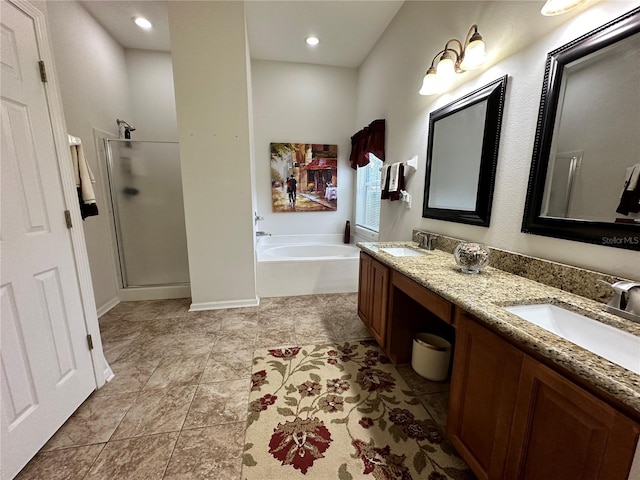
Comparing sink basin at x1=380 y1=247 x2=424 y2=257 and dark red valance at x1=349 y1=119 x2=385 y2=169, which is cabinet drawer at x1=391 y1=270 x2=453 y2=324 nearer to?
sink basin at x1=380 y1=247 x2=424 y2=257

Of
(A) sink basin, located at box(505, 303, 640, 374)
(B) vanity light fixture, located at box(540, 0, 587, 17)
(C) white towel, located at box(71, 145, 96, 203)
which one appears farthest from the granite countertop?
(C) white towel, located at box(71, 145, 96, 203)

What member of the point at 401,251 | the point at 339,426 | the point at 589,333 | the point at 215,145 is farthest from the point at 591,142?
the point at 215,145

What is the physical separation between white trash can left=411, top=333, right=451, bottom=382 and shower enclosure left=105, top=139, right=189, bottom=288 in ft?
9.29

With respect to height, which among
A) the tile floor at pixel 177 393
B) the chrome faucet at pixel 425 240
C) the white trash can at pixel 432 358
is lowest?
the tile floor at pixel 177 393

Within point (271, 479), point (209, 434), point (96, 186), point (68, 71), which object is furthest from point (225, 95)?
point (271, 479)

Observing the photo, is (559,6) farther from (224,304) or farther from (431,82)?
(224,304)

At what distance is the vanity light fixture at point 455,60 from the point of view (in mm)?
1495

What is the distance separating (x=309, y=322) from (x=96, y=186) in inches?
107

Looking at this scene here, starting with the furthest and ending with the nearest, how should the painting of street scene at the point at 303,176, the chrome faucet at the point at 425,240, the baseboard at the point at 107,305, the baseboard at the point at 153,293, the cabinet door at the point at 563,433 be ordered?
the painting of street scene at the point at 303,176 < the baseboard at the point at 153,293 < the baseboard at the point at 107,305 < the chrome faucet at the point at 425,240 < the cabinet door at the point at 563,433

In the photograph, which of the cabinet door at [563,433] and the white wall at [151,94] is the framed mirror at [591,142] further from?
the white wall at [151,94]

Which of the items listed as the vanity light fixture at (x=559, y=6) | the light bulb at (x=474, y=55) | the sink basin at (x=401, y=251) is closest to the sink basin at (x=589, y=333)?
the sink basin at (x=401, y=251)

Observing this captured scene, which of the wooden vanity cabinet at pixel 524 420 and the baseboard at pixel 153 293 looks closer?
the wooden vanity cabinet at pixel 524 420

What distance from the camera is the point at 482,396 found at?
0.99m

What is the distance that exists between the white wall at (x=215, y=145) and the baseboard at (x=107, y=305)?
97cm
